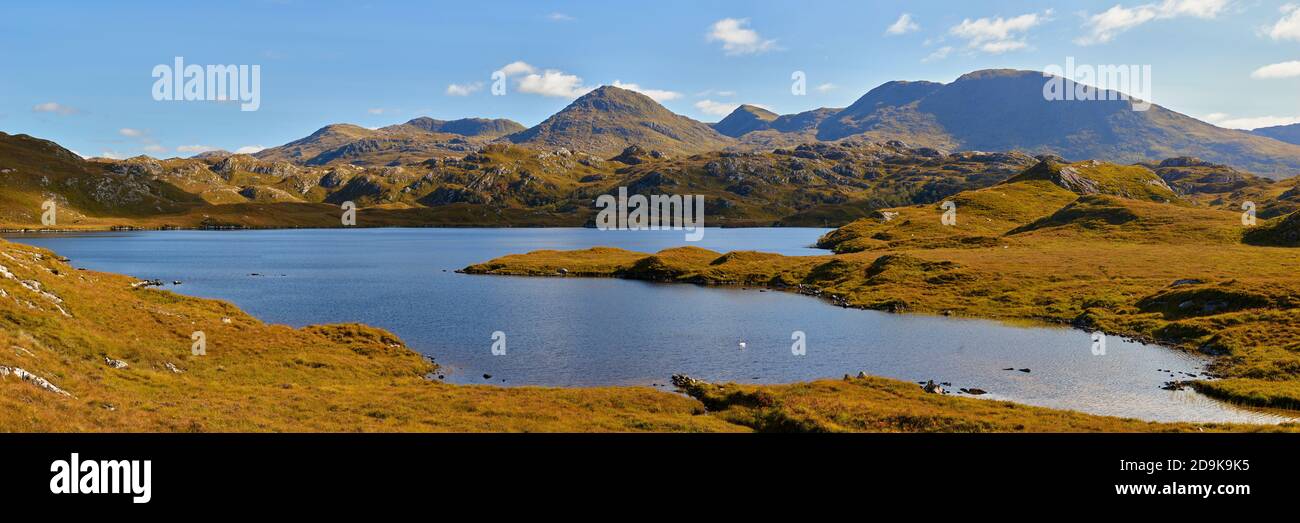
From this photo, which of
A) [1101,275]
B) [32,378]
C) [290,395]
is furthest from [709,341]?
[1101,275]

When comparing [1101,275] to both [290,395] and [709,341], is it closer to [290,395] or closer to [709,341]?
[709,341]

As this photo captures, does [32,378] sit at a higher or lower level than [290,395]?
higher

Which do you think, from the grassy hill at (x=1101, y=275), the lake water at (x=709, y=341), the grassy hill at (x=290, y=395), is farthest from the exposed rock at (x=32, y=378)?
the grassy hill at (x=1101, y=275)

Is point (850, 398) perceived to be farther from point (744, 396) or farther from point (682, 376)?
point (682, 376)

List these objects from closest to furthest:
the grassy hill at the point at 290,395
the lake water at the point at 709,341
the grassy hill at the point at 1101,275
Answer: the grassy hill at the point at 290,395
the lake water at the point at 709,341
the grassy hill at the point at 1101,275

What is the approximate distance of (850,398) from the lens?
48938mm

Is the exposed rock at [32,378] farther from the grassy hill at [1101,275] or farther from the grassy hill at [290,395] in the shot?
the grassy hill at [1101,275]

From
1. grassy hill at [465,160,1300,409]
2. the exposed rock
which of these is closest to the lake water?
grassy hill at [465,160,1300,409]
